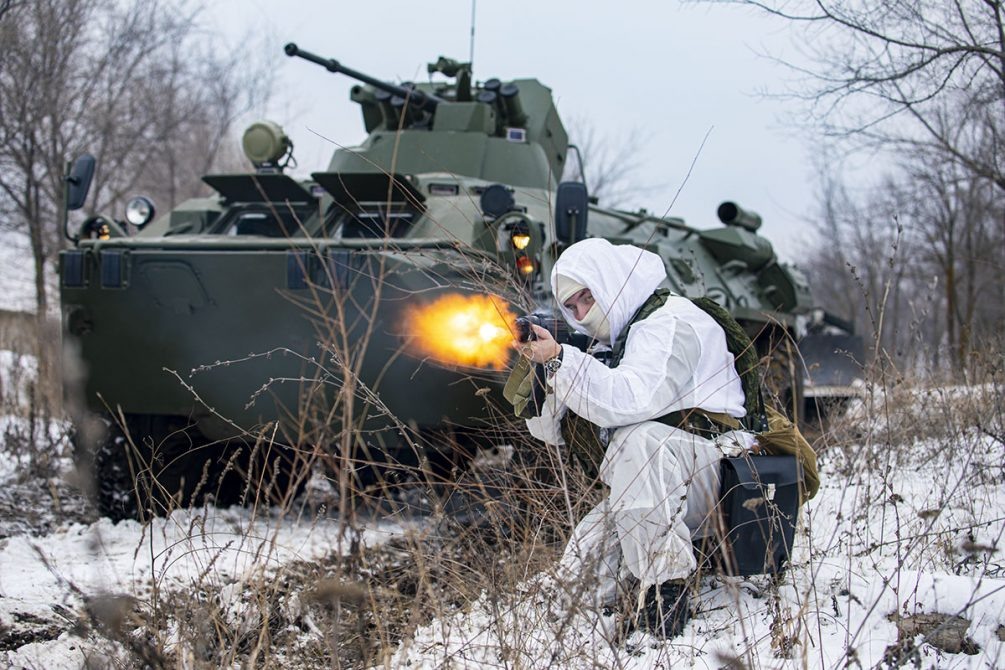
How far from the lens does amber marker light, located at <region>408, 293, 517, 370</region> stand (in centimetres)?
462

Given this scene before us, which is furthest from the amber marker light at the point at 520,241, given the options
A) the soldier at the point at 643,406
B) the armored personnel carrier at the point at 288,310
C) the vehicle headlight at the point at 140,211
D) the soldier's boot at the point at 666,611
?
the vehicle headlight at the point at 140,211

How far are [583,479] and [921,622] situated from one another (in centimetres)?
128

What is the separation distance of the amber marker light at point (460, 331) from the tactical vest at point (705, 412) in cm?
93

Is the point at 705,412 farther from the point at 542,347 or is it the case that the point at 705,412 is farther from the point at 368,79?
the point at 368,79

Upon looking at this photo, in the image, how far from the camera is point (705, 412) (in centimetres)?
340

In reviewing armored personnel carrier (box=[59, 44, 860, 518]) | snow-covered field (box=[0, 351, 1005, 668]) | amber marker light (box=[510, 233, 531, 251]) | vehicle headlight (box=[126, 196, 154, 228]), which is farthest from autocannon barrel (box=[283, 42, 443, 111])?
snow-covered field (box=[0, 351, 1005, 668])

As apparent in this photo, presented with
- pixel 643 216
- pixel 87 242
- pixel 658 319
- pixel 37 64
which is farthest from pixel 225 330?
pixel 37 64

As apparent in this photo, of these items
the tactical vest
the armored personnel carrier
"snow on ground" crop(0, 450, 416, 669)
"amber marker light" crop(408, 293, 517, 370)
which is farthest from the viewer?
the armored personnel carrier

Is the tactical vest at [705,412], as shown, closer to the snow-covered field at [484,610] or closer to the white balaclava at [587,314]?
the white balaclava at [587,314]

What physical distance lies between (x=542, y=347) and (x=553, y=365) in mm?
79

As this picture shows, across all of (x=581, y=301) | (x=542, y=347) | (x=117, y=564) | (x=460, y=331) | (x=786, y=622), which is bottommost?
(x=117, y=564)

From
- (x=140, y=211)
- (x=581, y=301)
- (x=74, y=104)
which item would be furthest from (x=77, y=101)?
(x=581, y=301)

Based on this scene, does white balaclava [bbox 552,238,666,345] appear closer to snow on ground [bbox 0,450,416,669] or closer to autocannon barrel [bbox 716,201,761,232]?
snow on ground [bbox 0,450,416,669]

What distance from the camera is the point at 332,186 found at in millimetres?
5918
